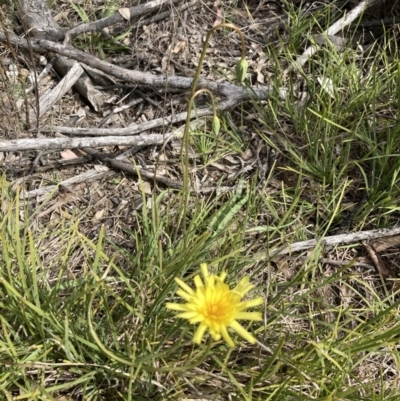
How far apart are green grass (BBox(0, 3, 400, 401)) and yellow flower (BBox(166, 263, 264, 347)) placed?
86mm

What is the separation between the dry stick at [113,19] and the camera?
2568 mm

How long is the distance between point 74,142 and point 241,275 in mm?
930

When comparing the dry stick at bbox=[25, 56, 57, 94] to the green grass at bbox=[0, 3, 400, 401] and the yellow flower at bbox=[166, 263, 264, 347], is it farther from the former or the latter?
the yellow flower at bbox=[166, 263, 264, 347]

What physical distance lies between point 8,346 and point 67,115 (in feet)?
4.24

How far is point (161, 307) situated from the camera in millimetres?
1659

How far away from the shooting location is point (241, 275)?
1.93 metres

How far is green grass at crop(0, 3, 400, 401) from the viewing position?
5.07ft

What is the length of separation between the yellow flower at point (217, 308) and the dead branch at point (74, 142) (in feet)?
3.14

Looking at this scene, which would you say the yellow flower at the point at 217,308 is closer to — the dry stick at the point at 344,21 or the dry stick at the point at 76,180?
the dry stick at the point at 76,180

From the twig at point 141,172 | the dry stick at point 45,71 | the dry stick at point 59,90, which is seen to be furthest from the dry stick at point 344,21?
the dry stick at point 45,71

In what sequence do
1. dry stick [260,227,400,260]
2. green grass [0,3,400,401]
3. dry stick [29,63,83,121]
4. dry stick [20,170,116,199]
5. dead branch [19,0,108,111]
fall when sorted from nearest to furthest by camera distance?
green grass [0,3,400,401] < dry stick [260,227,400,260] < dry stick [20,170,116,199] < dry stick [29,63,83,121] < dead branch [19,0,108,111]

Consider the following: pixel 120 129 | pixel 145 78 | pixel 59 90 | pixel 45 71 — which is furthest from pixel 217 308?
pixel 45 71

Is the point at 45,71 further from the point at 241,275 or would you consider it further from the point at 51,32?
the point at 241,275

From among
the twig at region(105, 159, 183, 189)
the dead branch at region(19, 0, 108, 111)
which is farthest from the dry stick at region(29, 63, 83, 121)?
the twig at region(105, 159, 183, 189)
